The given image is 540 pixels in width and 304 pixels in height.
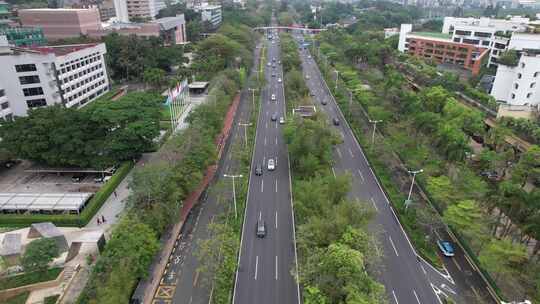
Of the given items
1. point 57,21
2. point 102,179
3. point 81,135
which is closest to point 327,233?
point 102,179

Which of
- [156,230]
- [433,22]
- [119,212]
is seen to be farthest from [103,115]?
[433,22]

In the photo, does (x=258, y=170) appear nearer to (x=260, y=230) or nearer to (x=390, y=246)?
(x=260, y=230)

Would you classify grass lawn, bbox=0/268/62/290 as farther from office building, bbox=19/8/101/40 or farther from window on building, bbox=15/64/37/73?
office building, bbox=19/8/101/40

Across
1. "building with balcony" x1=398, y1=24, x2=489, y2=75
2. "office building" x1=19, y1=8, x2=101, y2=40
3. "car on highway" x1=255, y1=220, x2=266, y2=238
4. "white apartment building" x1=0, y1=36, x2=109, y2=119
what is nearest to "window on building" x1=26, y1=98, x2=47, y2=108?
"white apartment building" x1=0, y1=36, x2=109, y2=119

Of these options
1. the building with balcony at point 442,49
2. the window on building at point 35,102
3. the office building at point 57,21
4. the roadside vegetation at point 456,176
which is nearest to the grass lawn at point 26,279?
the roadside vegetation at point 456,176

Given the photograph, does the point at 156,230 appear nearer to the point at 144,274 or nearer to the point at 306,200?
the point at 144,274

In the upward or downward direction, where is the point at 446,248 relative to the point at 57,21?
downward
